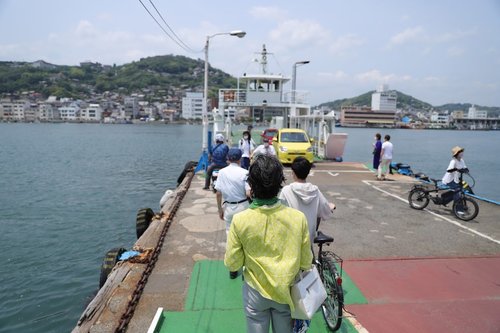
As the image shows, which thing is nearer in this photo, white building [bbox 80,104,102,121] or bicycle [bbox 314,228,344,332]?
bicycle [bbox 314,228,344,332]

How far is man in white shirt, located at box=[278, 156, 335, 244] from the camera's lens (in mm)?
3590

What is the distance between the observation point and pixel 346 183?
12969 millimetres

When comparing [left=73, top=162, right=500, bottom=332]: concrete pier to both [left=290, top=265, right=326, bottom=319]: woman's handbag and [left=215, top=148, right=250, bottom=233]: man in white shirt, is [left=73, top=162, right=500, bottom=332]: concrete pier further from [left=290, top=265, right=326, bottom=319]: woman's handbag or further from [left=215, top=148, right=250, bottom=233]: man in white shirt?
[left=290, top=265, right=326, bottom=319]: woman's handbag

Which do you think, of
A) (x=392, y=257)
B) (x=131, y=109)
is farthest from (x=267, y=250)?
(x=131, y=109)

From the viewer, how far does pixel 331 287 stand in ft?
12.6

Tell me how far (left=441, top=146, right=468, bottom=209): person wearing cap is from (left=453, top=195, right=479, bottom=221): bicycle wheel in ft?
0.51

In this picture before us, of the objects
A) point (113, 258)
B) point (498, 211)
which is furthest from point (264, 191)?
point (498, 211)

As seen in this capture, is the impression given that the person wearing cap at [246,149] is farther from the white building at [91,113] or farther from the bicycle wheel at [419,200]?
the white building at [91,113]

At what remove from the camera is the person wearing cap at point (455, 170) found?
821 centimetres

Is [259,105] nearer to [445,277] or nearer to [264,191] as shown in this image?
[445,277]

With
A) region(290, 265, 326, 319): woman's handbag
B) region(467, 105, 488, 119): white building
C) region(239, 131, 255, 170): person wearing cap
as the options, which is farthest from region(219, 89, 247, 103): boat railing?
region(467, 105, 488, 119): white building

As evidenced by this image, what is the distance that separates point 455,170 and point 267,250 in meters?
7.51

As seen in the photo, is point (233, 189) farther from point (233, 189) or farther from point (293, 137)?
point (293, 137)

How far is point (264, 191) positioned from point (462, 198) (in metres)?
7.78
